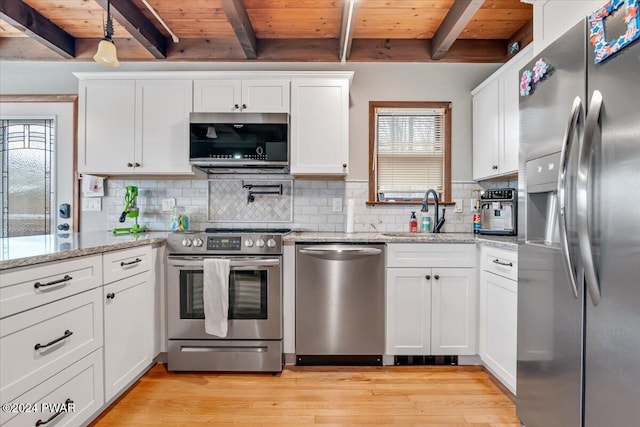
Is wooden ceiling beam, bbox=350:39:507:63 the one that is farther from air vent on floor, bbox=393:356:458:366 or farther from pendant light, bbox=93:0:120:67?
air vent on floor, bbox=393:356:458:366

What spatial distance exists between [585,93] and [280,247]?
5.81 feet

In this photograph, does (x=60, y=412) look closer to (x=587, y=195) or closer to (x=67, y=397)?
(x=67, y=397)

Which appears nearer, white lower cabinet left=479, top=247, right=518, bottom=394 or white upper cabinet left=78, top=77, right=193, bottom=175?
white lower cabinet left=479, top=247, right=518, bottom=394

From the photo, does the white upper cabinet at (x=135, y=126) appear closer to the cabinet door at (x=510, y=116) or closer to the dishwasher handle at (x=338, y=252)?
the dishwasher handle at (x=338, y=252)

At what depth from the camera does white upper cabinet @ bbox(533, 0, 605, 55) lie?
1.27 metres

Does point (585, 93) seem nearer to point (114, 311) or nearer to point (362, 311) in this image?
point (362, 311)

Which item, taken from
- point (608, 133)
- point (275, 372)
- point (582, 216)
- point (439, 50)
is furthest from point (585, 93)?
point (275, 372)

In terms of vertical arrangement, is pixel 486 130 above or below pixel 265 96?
below

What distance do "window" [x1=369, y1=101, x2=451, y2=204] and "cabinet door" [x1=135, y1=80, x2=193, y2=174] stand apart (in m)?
1.61

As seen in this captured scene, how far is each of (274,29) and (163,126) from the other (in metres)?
1.23

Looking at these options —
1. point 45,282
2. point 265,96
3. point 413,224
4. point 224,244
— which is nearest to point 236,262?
point 224,244

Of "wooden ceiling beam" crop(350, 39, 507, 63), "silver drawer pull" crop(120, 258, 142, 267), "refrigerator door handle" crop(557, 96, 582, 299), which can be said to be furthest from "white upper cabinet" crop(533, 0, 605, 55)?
"silver drawer pull" crop(120, 258, 142, 267)

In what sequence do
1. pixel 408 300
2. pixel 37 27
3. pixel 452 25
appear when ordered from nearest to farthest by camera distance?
1. pixel 408 300
2. pixel 452 25
3. pixel 37 27

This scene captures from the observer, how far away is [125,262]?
1.91 m
